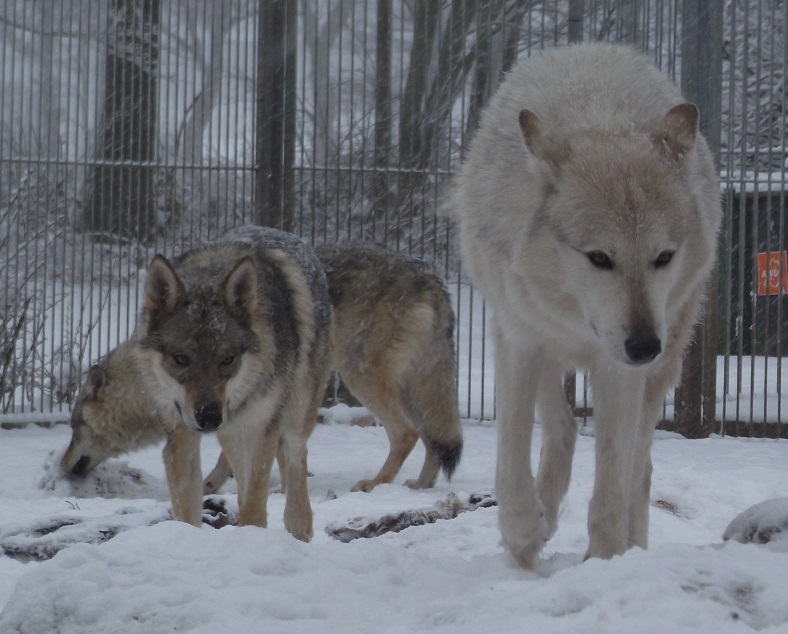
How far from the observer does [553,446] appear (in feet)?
12.1

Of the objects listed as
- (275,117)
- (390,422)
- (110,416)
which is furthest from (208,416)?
(275,117)

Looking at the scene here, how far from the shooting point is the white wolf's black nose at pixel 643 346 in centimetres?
258

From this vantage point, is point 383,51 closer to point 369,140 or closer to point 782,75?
point 369,140

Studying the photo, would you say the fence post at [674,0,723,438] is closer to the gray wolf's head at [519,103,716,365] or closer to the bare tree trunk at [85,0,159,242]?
the bare tree trunk at [85,0,159,242]

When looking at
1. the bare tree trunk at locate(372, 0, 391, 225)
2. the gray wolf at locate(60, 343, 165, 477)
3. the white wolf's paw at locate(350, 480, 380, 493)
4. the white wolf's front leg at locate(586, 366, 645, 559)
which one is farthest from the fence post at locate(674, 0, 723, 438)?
the white wolf's front leg at locate(586, 366, 645, 559)

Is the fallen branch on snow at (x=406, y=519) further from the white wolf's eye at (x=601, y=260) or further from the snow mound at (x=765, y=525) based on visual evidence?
the white wolf's eye at (x=601, y=260)

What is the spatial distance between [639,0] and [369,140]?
7.83ft

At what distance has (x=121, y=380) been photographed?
6145 mm

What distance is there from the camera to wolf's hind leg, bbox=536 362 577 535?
3672mm

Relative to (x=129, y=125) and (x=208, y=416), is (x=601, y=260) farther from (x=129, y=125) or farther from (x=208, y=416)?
(x=129, y=125)

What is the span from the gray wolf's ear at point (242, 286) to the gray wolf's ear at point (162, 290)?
0.18 meters

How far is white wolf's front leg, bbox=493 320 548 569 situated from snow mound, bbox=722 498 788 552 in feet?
2.00

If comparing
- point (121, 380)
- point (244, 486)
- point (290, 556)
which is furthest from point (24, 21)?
point (290, 556)

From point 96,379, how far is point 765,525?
438 centimetres
